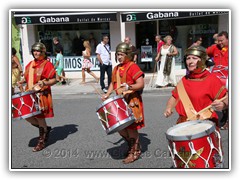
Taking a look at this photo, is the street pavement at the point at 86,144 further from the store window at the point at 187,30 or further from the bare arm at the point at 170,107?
the store window at the point at 187,30

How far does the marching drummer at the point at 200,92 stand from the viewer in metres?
3.44

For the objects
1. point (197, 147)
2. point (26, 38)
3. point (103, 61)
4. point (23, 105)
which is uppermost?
point (26, 38)

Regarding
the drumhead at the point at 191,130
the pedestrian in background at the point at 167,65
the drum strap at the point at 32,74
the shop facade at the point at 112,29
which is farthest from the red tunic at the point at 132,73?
the shop facade at the point at 112,29

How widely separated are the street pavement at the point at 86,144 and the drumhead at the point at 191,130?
1.40m

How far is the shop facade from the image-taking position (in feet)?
41.1

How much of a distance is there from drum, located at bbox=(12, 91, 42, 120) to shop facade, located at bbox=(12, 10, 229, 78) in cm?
792

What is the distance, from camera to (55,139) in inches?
237

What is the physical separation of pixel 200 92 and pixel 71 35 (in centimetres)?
1156

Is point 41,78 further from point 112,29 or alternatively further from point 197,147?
point 112,29

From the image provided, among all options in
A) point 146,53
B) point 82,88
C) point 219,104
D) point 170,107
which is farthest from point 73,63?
point 219,104

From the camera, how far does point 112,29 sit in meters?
13.4

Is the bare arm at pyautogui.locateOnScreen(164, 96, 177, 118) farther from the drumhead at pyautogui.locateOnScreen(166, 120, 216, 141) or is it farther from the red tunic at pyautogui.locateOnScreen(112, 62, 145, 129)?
the red tunic at pyautogui.locateOnScreen(112, 62, 145, 129)

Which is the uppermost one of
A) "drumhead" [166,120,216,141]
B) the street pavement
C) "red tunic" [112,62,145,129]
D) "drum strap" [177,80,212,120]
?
"red tunic" [112,62,145,129]

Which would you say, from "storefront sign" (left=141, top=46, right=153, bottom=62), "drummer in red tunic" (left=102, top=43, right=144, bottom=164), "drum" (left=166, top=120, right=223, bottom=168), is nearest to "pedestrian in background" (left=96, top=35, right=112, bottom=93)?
"storefront sign" (left=141, top=46, right=153, bottom=62)
